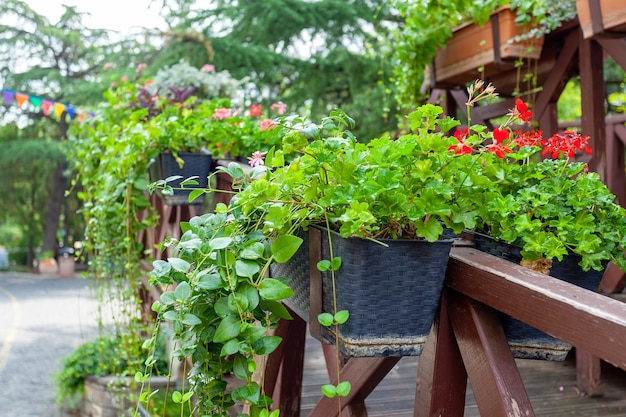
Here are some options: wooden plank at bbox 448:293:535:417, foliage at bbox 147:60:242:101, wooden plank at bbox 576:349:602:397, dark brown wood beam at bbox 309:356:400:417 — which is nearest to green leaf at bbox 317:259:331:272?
wooden plank at bbox 448:293:535:417

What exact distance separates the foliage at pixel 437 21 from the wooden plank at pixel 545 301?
223 centimetres

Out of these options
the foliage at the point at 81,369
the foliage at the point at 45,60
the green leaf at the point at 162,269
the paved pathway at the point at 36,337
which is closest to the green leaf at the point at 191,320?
the green leaf at the point at 162,269

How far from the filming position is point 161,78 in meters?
5.93

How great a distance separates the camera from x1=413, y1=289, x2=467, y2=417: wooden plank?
1.48 meters

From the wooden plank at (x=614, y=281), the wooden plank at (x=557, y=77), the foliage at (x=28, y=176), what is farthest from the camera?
the foliage at (x=28, y=176)

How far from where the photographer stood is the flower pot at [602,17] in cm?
264

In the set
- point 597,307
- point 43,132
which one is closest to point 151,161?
point 597,307

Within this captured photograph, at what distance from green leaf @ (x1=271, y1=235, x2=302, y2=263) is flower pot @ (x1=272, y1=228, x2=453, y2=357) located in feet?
0.22

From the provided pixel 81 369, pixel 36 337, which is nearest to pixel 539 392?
pixel 81 369

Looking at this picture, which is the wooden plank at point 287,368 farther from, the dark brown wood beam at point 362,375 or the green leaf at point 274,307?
the green leaf at point 274,307

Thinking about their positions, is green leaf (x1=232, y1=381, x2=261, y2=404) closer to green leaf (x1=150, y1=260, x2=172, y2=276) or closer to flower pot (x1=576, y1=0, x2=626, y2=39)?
green leaf (x1=150, y1=260, x2=172, y2=276)

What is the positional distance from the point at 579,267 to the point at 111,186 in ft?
9.90

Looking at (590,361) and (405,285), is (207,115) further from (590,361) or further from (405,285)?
(405,285)

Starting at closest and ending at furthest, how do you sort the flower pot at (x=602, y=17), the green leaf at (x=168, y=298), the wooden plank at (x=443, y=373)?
the green leaf at (x=168, y=298)
the wooden plank at (x=443, y=373)
the flower pot at (x=602, y=17)
